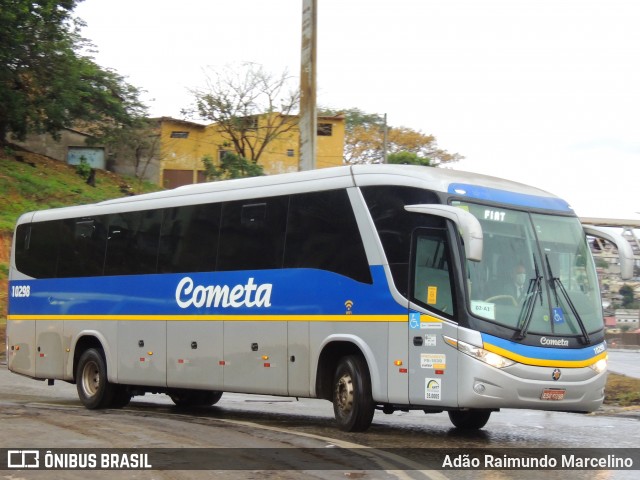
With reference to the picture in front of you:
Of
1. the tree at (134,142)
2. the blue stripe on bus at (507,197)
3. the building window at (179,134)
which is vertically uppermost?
the building window at (179,134)

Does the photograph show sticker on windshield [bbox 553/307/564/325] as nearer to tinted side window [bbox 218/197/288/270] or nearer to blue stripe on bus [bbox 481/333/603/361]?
blue stripe on bus [bbox 481/333/603/361]

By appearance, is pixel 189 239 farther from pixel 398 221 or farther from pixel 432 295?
pixel 432 295

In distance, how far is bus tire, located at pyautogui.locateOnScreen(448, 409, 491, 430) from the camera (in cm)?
1382

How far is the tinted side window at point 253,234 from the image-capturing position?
572 inches

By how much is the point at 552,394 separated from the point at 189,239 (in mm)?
6902

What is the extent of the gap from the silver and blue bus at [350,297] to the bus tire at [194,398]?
6 cm

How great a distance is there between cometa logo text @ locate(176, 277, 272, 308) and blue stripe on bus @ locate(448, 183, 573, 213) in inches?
137

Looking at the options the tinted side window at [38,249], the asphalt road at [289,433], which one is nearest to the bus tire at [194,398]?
the asphalt road at [289,433]

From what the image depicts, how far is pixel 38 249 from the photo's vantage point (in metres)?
19.6

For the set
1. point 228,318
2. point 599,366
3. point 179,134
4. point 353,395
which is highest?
point 179,134

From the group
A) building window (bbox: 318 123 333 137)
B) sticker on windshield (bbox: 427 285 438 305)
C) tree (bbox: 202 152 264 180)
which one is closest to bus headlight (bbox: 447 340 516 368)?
sticker on windshield (bbox: 427 285 438 305)

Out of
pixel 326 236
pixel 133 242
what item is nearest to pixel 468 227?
pixel 326 236

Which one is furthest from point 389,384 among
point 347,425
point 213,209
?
point 213,209

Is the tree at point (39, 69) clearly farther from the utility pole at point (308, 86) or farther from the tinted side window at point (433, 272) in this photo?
the tinted side window at point (433, 272)
